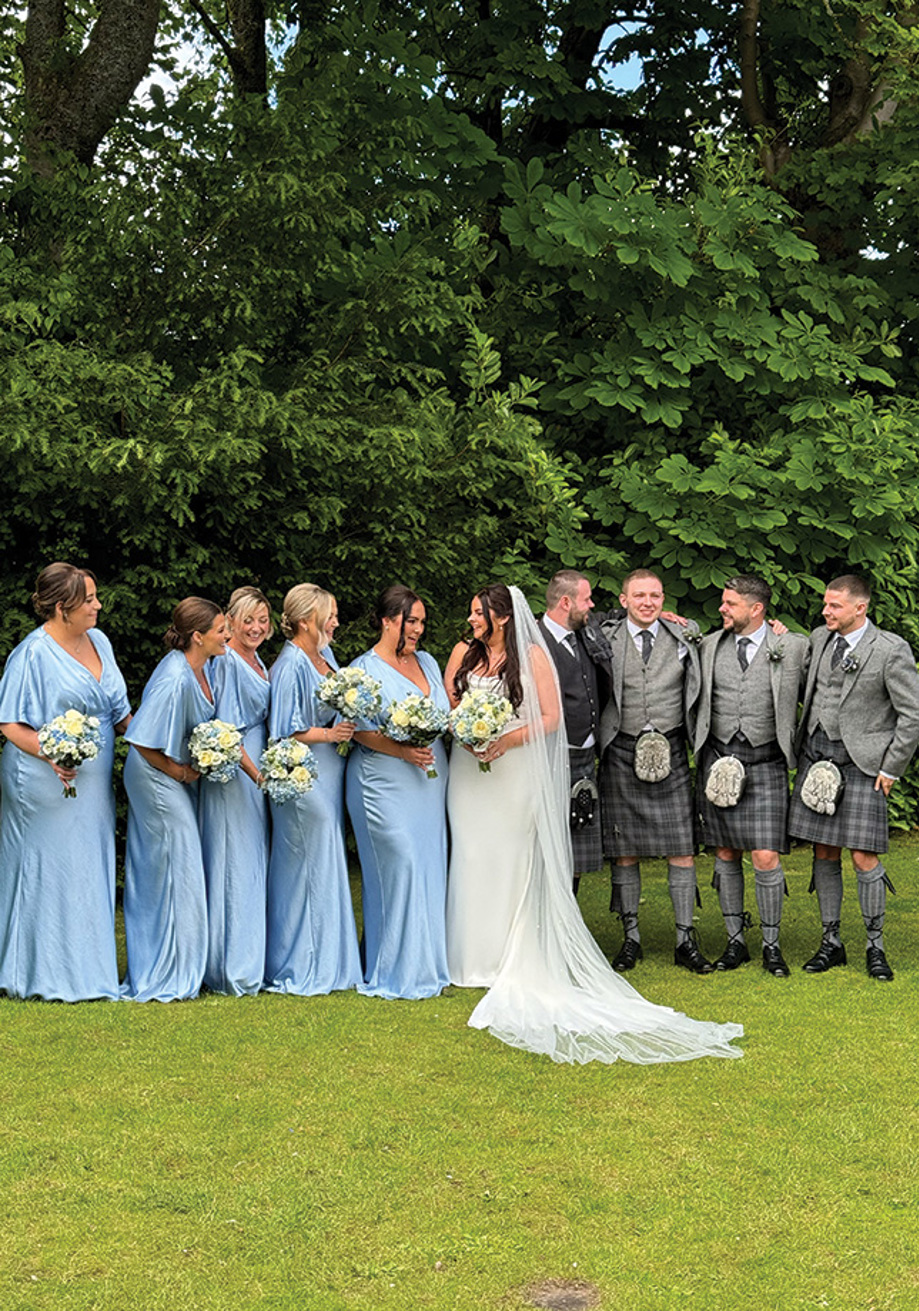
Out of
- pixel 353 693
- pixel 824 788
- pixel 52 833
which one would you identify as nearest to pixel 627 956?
pixel 824 788

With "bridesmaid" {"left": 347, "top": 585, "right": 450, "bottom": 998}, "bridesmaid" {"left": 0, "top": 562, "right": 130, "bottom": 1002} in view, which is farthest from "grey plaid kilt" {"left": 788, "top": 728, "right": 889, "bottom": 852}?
"bridesmaid" {"left": 0, "top": 562, "right": 130, "bottom": 1002}

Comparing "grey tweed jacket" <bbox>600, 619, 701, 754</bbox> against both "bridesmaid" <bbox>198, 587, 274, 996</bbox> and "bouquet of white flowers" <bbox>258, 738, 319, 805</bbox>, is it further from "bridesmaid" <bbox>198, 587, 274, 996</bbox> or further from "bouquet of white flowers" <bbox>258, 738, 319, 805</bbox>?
"bridesmaid" <bbox>198, 587, 274, 996</bbox>

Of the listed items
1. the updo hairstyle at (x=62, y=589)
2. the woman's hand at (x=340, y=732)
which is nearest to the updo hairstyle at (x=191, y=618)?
the updo hairstyle at (x=62, y=589)

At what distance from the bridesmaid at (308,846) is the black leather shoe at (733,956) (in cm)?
201

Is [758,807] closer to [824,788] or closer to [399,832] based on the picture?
[824,788]

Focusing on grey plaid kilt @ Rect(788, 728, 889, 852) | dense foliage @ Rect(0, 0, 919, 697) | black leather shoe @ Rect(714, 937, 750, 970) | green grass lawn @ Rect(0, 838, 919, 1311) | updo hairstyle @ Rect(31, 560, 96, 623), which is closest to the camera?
green grass lawn @ Rect(0, 838, 919, 1311)

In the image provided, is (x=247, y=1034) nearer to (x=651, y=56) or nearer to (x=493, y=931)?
(x=493, y=931)

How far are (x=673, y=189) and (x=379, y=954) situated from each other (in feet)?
32.0

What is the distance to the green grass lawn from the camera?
4391mm

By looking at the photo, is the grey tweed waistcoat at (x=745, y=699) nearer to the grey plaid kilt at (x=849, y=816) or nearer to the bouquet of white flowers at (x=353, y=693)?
the grey plaid kilt at (x=849, y=816)

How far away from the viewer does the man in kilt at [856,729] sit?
759 cm

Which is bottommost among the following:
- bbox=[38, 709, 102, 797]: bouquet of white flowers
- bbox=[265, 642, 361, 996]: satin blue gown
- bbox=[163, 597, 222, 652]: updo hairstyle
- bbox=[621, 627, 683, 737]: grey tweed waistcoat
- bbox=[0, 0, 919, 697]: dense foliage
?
bbox=[265, 642, 361, 996]: satin blue gown

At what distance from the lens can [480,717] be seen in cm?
740

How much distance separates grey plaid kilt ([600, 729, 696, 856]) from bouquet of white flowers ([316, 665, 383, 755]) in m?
1.53
